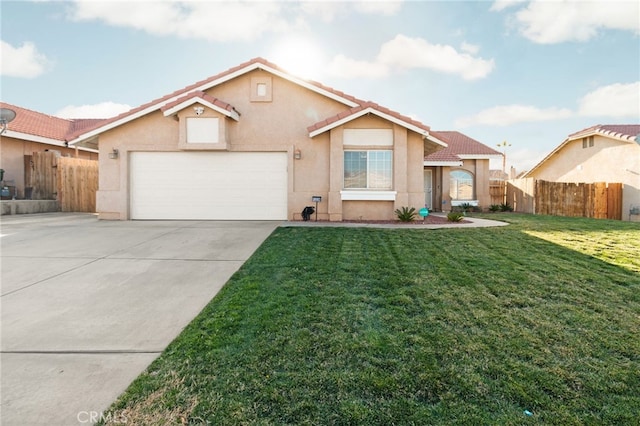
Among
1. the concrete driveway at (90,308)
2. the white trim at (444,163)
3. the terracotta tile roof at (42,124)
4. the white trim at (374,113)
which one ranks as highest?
the terracotta tile roof at (42,124)

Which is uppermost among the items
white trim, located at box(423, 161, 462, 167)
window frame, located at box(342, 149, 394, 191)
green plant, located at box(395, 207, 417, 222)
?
white trim, located at box(423, 161, 462, 167)

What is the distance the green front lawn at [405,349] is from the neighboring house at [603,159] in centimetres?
1433

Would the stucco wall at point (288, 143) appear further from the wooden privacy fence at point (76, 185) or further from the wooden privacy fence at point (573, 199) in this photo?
the wooden privacy fence at point (573, 199)

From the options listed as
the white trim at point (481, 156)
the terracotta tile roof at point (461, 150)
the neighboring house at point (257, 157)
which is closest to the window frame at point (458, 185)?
the white trim at point (481, 156)

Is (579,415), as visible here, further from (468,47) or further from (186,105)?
(468,47)

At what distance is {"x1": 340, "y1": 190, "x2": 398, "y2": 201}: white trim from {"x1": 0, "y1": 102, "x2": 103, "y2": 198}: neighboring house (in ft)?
37.7

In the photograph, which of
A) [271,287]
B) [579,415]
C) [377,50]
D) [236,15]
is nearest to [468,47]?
[377,50]

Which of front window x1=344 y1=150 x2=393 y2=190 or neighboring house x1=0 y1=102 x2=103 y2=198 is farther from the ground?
neighboring house x1=0 y1=102 x2=103 y2=198

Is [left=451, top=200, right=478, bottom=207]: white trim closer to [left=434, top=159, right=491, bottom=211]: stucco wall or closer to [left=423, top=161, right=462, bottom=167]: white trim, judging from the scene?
[left=434, top=159, right=491, bottom=211]: stucco wall

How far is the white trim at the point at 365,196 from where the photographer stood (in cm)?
1221

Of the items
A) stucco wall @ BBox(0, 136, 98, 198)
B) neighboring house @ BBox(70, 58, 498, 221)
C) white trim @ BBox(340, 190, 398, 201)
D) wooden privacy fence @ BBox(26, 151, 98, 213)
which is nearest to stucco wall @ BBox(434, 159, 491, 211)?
neighboring house @ BBox(70, 58, 498, 221)

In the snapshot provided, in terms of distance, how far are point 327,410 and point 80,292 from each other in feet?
14.1

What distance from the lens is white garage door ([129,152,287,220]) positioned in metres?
12.8

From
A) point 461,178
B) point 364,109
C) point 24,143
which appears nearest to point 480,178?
point 461,178
